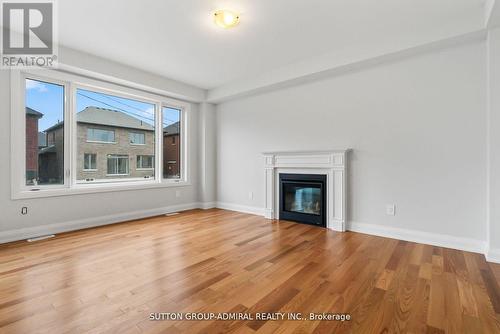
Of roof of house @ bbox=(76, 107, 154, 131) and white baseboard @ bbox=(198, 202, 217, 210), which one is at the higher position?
roof of house @ bbox=(76, 107, 154, 131)

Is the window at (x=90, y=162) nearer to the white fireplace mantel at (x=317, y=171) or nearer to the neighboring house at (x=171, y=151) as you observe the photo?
the neighboring house at (x=171, y=151)

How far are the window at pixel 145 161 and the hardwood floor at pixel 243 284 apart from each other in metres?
1.75

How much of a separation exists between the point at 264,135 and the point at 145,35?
2.52 meters

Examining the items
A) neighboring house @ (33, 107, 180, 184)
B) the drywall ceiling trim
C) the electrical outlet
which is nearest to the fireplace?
the electrical outlet

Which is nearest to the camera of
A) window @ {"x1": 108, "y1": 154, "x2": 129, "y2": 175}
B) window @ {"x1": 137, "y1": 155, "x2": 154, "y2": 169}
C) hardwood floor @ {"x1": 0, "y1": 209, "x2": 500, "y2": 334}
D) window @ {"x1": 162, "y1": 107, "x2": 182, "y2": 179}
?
hardwood floor @ {"x1": 0, "y1": 209, "x2": 500, "y2": 334}

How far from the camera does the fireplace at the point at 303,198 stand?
388cm

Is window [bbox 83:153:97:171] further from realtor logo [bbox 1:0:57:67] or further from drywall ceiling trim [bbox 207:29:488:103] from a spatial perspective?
drywall ceiling trim [bbox 207:29:488:103]

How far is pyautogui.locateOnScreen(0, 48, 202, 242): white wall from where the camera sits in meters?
3.11

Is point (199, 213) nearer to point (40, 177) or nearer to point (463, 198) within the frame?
point (40, 177)

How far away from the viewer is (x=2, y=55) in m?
3.06

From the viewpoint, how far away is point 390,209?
3.30 metres

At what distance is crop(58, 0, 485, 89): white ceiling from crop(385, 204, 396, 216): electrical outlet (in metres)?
2.03

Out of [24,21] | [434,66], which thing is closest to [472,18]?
[434,66]

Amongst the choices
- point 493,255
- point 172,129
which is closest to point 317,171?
point 493,255
